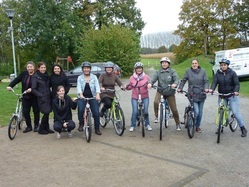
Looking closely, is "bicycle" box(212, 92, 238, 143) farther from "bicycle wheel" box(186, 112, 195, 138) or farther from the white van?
the white van

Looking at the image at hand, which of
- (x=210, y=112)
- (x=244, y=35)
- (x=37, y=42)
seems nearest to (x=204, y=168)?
(x=210, y=112)

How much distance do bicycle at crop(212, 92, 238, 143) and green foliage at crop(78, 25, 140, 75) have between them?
20882mm

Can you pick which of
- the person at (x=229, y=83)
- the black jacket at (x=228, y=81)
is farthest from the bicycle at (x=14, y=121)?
the black jacket at (x=228, y=81)

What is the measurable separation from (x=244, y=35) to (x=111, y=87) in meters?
48.8

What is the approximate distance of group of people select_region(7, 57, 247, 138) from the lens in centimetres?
670

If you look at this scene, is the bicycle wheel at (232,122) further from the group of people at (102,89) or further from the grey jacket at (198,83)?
the grey jacket at (198,83)

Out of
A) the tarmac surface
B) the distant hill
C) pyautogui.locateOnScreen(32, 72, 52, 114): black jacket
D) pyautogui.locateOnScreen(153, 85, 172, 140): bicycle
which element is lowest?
the tarmac surface

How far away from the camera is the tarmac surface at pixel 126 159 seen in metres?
4.45

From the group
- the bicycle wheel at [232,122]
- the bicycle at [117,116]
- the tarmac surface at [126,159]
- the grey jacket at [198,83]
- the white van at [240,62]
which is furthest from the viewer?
the white van at [240,62]

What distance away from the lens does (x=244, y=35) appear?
50531mm

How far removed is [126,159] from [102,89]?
2.30m

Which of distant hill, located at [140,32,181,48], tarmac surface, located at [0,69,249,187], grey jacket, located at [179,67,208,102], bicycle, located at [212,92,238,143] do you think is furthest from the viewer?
distant hill, located at [140,32,181,48]

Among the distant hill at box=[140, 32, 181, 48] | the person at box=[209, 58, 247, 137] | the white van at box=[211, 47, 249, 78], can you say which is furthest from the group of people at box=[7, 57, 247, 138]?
the distant hill at box=[140, 32, 181, 48]

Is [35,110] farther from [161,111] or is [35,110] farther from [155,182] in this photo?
[155,182]
